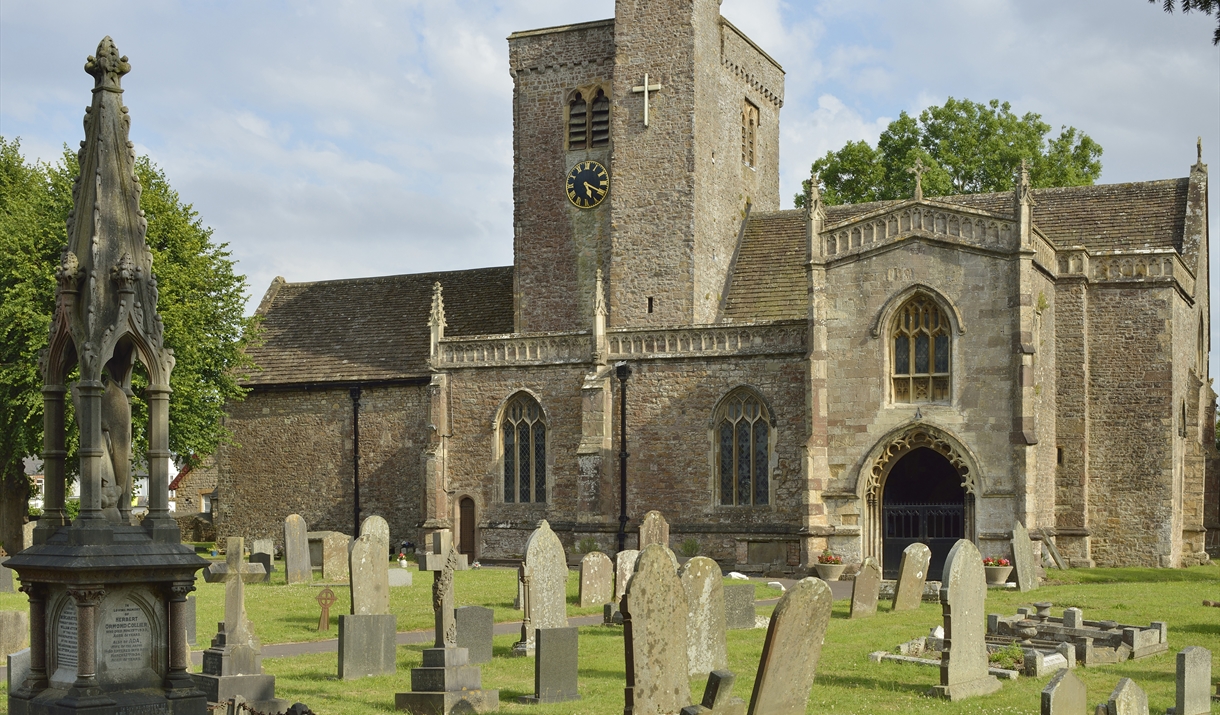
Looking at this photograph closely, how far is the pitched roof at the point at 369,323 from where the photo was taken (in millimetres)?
39281

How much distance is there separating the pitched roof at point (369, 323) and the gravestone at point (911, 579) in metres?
17.7

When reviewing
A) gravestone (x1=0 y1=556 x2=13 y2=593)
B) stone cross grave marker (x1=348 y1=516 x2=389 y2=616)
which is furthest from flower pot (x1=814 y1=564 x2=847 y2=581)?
→ gravestone (x1=0 y1=556 x2=13 y2=593)

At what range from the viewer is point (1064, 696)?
12102 mm

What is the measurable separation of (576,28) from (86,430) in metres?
28.2

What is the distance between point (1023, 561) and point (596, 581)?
328 inches

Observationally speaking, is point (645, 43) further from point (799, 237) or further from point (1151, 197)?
point (1151, 197)

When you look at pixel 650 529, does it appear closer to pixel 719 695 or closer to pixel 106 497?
pixel 719 695

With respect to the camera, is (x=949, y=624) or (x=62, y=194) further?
(x=62, y=194)

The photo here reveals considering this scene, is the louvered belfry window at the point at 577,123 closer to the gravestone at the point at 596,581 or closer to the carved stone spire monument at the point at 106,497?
the gravestone at the point at 596,581

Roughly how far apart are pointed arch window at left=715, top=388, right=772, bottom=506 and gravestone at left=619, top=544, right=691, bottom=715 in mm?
19920

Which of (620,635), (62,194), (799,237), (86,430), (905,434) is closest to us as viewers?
(86,430)

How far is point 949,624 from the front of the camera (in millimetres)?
15078

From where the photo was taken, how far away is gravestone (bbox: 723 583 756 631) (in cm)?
2058

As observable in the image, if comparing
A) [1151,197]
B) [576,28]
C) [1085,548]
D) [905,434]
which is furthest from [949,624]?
[576,28]
